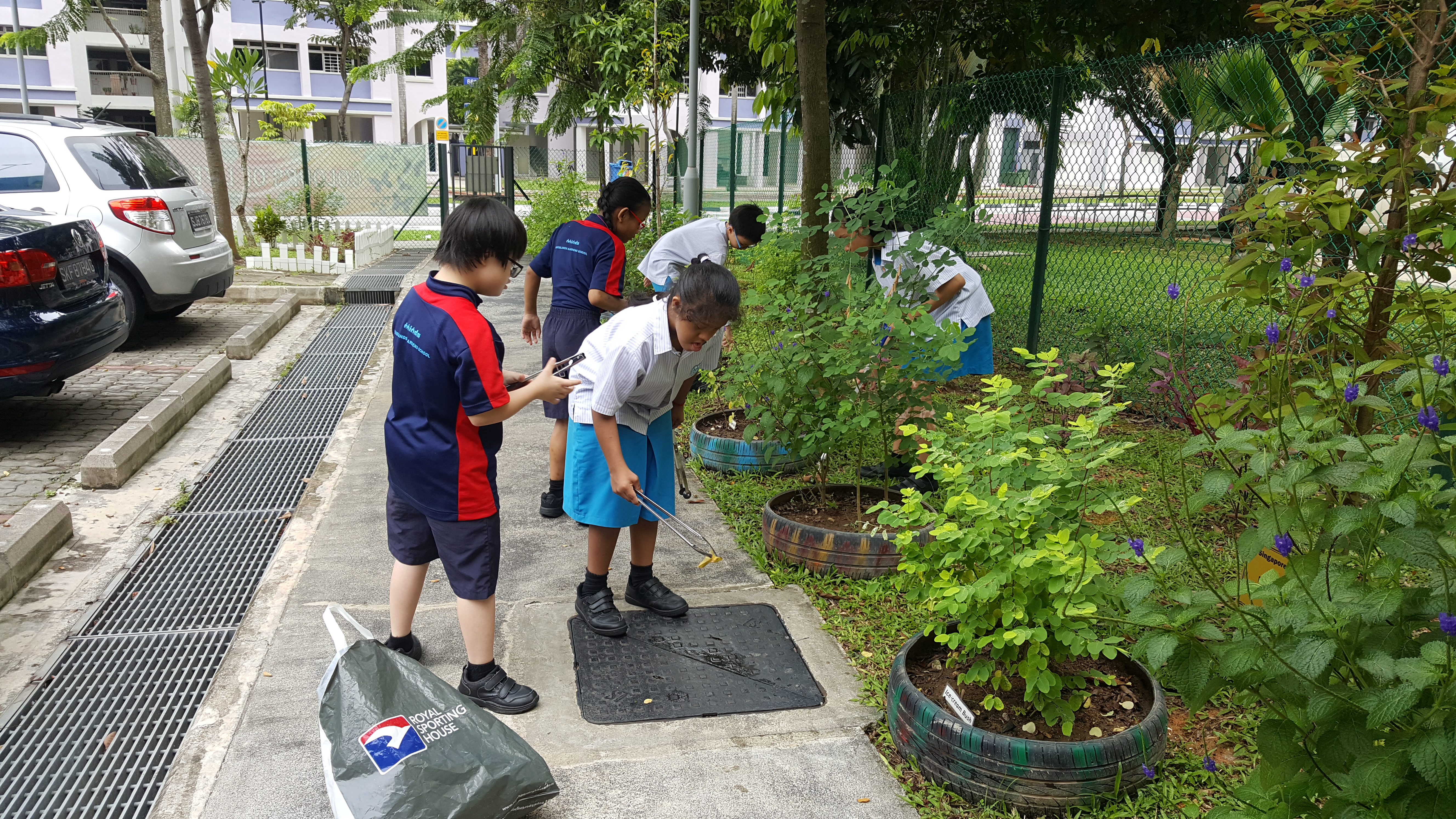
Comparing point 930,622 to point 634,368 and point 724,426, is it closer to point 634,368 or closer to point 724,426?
point 634,368

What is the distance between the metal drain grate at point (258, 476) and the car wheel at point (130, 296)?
3123 mm

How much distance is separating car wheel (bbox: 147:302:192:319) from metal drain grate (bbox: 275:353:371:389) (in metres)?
1.38

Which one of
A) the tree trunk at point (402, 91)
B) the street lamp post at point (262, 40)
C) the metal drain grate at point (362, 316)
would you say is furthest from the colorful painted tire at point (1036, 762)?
the tree trunk at point (402, 91)

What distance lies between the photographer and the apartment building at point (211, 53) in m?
37.2

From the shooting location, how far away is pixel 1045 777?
2.41 m

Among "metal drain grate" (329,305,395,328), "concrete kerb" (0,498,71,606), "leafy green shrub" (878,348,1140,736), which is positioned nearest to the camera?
"leafy green shrub" (878,348,1140,736)

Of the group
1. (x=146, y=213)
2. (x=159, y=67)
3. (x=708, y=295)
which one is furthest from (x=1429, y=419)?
(x=159, y=67)

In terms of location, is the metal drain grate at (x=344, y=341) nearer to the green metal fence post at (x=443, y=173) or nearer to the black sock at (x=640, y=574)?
the black sock at (x=640, y=574)

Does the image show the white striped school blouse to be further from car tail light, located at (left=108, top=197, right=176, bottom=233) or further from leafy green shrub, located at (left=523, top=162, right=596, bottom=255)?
leafy green shrub, located at (left=523, top=162, right=596, bottom=255)

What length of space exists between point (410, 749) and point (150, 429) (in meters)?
4.29

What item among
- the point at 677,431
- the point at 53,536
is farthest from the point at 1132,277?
the point at 53,536

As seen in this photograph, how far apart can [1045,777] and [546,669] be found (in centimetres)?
161

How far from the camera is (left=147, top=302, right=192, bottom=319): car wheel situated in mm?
8508

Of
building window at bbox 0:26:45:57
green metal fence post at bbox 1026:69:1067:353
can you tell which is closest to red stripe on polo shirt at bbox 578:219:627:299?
green metal fence post at bbox 1026:69:1067:353
